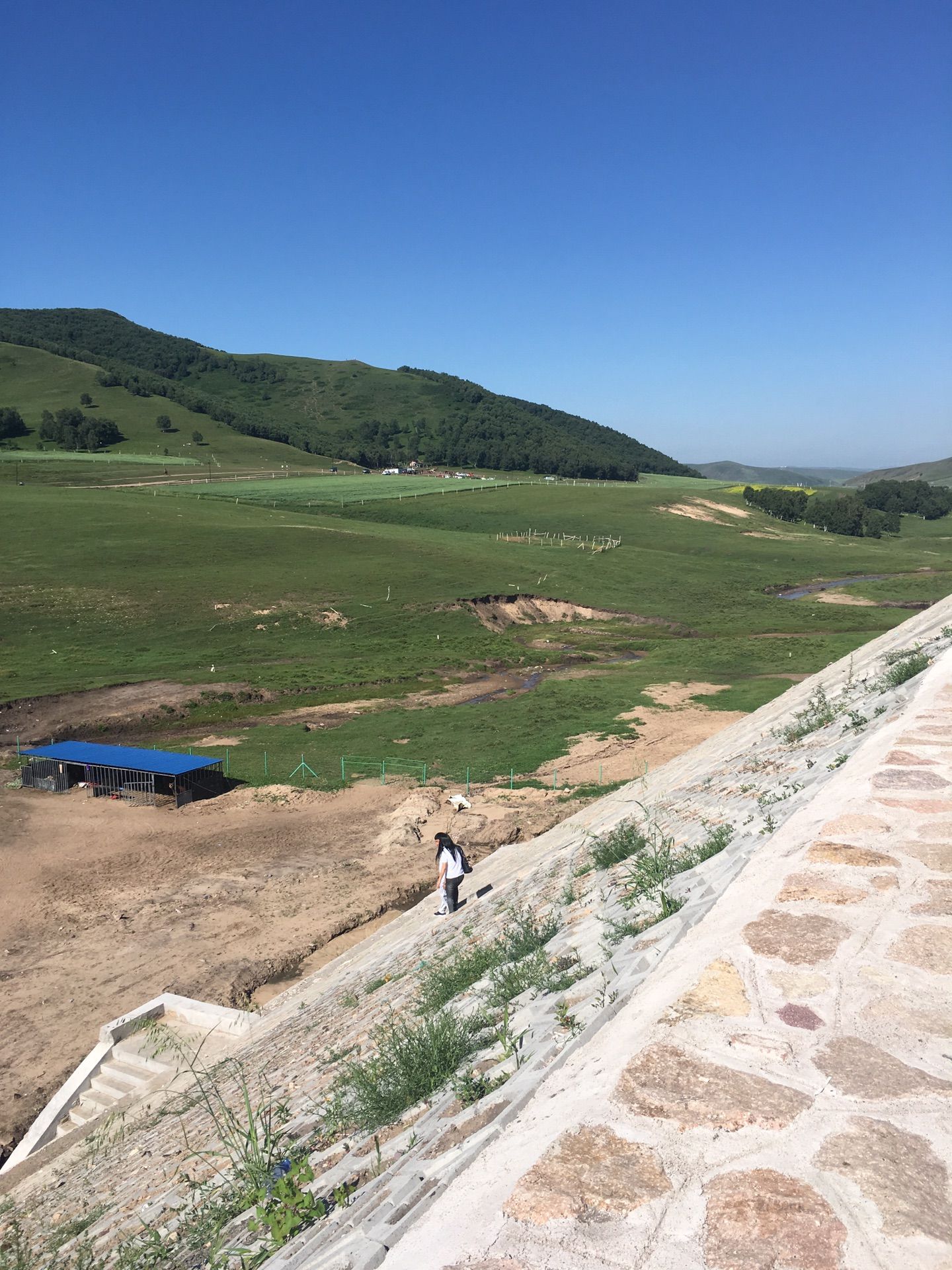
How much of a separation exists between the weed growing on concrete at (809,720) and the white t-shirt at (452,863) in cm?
631

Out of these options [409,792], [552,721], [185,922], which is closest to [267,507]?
[552,721]

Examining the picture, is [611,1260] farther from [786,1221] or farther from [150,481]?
[150,481]

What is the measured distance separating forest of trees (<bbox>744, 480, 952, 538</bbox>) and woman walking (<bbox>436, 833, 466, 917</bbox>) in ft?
427

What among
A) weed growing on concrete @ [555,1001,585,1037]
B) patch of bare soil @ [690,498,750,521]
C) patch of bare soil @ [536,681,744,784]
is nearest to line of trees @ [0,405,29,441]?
patch of bare soil @ [690,498,750,521]

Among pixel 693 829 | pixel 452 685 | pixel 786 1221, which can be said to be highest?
pixel 786 1221

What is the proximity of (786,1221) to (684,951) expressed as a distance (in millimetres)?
2357

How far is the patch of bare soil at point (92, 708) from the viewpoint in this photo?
124ft

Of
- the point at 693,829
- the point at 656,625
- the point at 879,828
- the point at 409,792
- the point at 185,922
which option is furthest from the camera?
the point at 656,625

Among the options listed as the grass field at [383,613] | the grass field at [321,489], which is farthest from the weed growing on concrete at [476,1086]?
the grass field at [321,489]

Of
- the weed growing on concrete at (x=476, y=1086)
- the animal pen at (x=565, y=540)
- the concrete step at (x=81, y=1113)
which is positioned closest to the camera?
the weed growing on concrete at (x=476, y=1086)

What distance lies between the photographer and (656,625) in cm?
6631

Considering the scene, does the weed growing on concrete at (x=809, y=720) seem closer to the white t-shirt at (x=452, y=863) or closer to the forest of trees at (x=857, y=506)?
the white t-shirt at (x=452, y=863)

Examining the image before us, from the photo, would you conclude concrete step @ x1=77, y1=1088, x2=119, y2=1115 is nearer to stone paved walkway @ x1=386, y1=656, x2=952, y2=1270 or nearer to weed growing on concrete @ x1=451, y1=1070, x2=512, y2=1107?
weed growing on concrete @ x1=451, y1=1070, x2=512, y2=1107

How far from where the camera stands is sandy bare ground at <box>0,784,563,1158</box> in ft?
52.8
